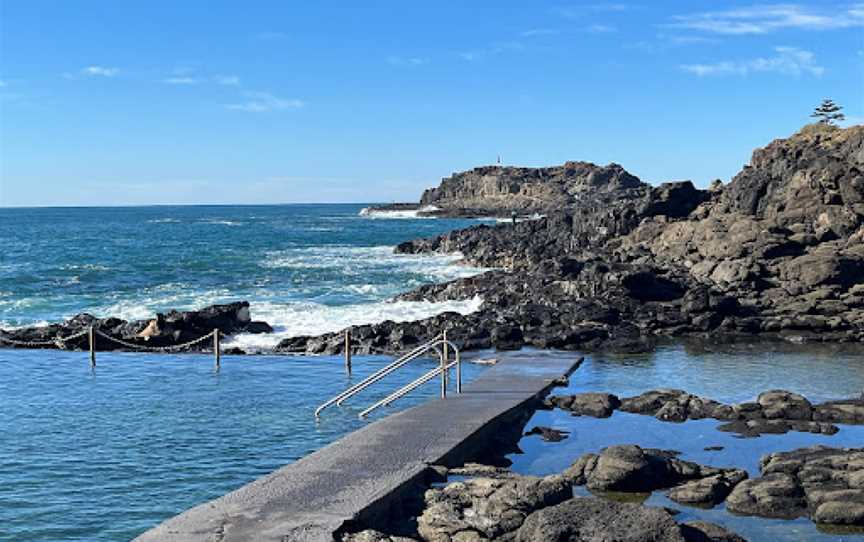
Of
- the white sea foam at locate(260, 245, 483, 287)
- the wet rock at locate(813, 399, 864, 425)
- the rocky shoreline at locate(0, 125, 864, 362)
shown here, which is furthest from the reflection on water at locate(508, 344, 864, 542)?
the white sea foam at locate(260, 245, 483, 287)

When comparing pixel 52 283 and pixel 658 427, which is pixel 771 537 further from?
pixel 52 283

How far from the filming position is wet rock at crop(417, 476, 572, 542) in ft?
34.5

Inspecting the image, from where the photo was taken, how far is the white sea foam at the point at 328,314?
30.6 meters

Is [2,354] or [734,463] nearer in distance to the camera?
[734,463]

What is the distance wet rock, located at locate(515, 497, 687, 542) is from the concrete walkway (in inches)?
85.1

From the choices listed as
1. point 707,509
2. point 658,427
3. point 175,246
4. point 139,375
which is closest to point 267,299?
point 139,375

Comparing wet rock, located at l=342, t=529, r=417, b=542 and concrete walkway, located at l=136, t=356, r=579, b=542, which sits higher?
concrete walkway, located at l=136, t=356, r=579, b=542

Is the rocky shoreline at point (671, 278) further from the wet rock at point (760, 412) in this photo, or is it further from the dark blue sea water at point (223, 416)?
the wet rock at point (760, 412)

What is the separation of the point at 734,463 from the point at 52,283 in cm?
4399

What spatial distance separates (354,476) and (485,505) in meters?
2.10

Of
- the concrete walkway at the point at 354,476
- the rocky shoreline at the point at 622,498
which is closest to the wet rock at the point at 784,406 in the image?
the rocky shoreline at the point at 622,498

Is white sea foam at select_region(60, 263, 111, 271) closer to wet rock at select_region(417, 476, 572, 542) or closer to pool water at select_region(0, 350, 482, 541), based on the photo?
pool water at select_region(0, 350, 482, 541)

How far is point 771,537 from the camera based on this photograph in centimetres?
1090

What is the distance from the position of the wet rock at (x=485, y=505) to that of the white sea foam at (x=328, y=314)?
18.0 meters
